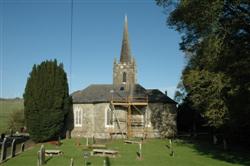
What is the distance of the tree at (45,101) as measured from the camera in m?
37.9

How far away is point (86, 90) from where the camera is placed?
1970 inches

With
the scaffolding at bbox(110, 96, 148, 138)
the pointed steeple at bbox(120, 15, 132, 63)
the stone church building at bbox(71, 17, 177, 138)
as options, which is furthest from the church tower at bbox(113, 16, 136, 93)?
the scaffolding at bbox(110, 96, 148, 138)

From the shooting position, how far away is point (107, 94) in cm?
4669

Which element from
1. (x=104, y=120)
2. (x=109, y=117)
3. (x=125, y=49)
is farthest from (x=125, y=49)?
(x=104, y=120)

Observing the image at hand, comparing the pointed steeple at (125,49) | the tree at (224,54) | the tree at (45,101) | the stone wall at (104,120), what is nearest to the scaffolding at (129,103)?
the stone wall at (104,120)

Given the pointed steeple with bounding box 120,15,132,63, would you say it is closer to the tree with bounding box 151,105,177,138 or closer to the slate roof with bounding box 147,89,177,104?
the slate roof with bounding box 147,89,177,104

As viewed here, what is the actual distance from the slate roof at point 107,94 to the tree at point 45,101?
19.3 feet

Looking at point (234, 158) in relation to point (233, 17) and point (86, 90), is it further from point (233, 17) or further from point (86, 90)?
point (86, 90)

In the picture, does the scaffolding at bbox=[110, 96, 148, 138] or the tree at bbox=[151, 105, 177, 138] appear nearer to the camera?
the scaffolding at bbox=[110, 96, 148, 138]

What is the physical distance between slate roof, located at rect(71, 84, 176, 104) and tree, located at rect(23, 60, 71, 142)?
19.3 feet

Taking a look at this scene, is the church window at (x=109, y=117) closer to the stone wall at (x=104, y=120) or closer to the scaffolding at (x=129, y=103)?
the stone wall at (x=104, y=120)

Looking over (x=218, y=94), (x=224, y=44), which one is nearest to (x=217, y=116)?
(x=218, y=94)

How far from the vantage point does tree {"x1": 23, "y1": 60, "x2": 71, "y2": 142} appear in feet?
124

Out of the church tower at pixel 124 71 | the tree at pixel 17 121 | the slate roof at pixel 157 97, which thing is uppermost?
the church tower at pixel 124 71
